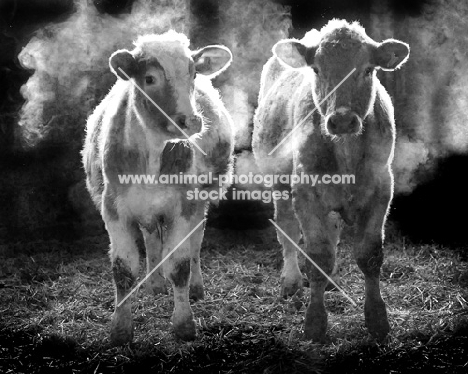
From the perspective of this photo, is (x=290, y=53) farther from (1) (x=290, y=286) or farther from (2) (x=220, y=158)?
(1) (x=290, y=286)

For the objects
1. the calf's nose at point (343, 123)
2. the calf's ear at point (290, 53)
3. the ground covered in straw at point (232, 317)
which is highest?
the calf's ear at point (290, 53)

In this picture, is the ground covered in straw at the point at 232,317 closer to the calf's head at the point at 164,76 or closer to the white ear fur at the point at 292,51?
the calf's head at the point at 164,76

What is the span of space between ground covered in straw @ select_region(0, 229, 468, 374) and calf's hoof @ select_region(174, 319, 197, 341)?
66 millimetres

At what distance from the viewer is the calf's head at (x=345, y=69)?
5375 mm

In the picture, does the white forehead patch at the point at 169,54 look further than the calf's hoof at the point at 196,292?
No

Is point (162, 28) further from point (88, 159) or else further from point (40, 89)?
point (88, 159)

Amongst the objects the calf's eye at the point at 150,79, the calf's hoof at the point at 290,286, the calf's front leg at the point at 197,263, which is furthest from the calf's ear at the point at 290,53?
the calf's hoof at the point at 290,286

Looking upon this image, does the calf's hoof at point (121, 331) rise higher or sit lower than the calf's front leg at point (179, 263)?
lower

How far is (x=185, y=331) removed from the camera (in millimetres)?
5652

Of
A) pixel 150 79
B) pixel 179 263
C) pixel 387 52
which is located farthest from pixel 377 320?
pixel 150 79

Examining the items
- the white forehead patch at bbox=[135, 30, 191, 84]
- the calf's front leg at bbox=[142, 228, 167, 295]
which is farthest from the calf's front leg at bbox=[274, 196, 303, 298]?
the white forehead patch at bbox=[135, 30, 191, 84]

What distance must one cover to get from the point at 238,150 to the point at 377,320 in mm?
4055

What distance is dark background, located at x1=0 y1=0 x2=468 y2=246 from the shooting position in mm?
8789

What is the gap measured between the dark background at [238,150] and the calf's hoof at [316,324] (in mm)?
3386
